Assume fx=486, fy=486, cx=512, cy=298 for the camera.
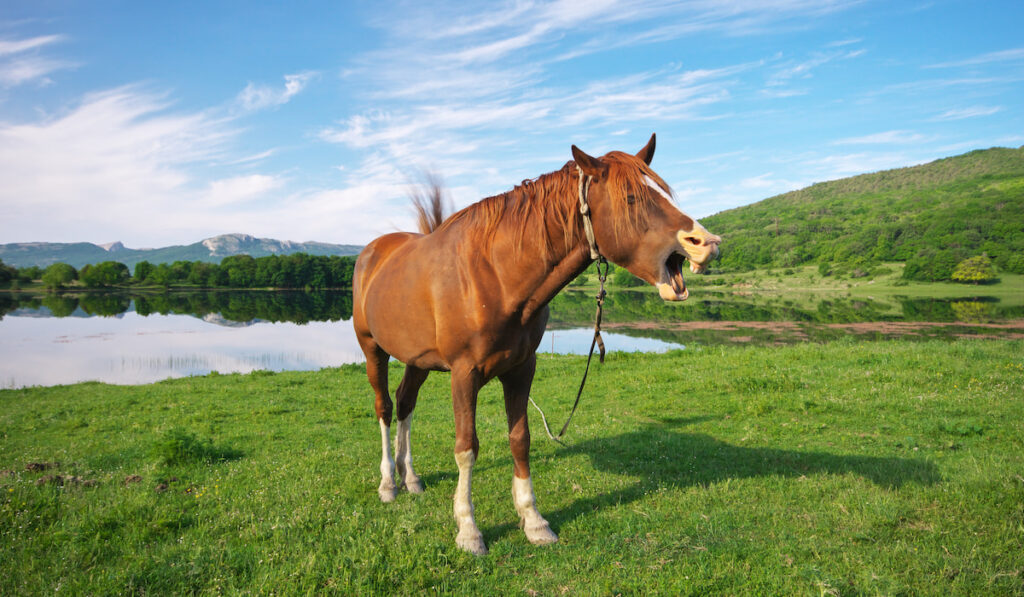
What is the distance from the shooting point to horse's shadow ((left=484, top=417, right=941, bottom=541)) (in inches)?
208

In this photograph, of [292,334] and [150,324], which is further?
[150,324]

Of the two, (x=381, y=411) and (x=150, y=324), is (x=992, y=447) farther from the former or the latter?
(x=150, y=324)

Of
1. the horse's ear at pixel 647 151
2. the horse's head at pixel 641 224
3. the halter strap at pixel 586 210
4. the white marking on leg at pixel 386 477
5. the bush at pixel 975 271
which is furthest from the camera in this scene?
the bush at pixel 975 271

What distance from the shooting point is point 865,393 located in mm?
9508

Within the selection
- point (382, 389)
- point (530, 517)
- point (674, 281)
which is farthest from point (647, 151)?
point (382, 389)

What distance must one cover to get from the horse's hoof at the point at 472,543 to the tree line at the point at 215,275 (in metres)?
101

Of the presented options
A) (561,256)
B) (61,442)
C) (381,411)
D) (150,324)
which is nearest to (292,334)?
(150,324)

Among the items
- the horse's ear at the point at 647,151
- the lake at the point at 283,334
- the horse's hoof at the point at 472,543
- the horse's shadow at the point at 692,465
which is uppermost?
the horse's ear at the point at 647,151

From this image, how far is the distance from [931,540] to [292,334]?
1585 inches

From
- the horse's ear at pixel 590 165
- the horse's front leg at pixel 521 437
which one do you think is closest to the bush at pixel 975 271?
the horse's front leg at pixel 521 437

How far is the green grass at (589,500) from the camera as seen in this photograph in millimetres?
3555

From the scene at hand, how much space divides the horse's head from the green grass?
224 centimetres

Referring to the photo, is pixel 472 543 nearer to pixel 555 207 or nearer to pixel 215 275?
Answer: pixel 555 207

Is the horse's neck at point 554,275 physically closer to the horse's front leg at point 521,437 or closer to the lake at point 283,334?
the horse's front leg at point 521,437
